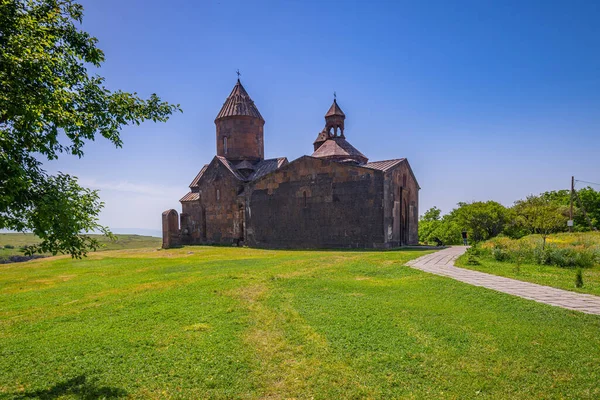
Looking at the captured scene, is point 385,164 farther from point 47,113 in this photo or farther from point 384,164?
point 47,113

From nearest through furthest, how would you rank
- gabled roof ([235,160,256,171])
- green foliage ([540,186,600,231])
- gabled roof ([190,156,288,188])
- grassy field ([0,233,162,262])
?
gabled roof ([190,156,288,188]) → gabled roof ([235,160,256,171]) → grassy field ([0,233,162,262]) → green foliage ([540,186,600,231])

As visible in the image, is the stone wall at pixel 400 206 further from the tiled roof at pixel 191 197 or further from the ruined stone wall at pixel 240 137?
the tiled roof at pixel 191 197

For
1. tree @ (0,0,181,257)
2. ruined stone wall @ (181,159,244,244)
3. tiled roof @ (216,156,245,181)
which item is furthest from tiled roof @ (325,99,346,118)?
tree @ (0,0,181,257)

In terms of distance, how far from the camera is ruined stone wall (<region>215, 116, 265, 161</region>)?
29.4 metres

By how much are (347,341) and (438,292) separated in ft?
11.8

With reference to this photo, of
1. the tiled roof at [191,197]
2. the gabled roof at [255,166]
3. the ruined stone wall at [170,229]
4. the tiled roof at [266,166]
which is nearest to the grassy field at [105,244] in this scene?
the ruined stone wall at [170,229]

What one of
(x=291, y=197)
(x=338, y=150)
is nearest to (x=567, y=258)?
(x=291, y=197)

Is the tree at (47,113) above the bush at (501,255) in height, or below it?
above

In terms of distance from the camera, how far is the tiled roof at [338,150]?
26641 millimetres

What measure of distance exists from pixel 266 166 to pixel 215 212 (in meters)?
5.23

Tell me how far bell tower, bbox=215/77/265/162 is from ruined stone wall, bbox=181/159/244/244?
1.99m

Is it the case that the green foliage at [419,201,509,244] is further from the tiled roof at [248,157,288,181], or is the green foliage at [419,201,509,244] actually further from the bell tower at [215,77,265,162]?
the bell tower at [215,77,265,162]

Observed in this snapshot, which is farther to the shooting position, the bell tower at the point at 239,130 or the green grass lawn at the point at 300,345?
the bell tower at the point at 239,130

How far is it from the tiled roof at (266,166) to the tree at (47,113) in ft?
73.8
